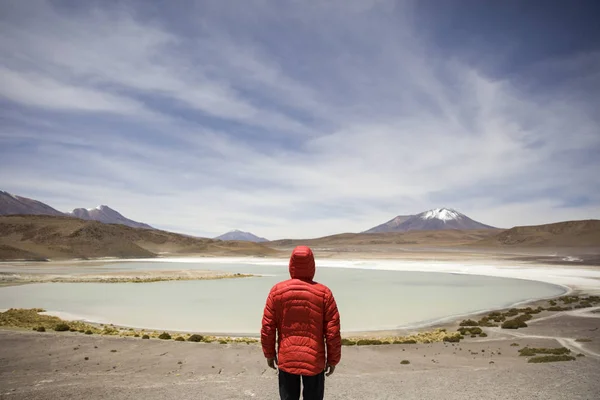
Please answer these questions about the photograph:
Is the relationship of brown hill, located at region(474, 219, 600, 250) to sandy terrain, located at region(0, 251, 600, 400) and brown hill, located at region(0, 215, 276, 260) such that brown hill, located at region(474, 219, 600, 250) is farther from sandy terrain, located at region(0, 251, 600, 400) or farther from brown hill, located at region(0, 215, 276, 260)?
sandy terrain, located at region(0, 251, 600, 400)

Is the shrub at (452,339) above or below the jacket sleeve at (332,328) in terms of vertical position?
below

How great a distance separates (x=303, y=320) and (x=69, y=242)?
11380 cm

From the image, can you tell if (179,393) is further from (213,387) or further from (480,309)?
(480,309)

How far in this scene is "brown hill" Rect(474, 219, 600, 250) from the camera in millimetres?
124050

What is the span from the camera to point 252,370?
9.65m

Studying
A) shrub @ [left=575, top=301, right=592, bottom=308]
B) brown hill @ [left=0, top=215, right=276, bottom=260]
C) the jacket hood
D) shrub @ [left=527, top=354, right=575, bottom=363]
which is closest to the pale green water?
shrub @ [left=575, top=301, right=592, bottom=308]

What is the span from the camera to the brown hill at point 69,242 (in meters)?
90.2

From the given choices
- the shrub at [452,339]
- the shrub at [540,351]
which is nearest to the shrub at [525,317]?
the shrub at [452,339]

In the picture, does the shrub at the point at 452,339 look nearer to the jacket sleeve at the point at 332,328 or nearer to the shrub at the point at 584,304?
the jacket sleeve at the point at 332,328

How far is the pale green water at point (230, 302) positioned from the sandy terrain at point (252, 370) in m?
4.77

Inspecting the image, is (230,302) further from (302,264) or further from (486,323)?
(302,264)

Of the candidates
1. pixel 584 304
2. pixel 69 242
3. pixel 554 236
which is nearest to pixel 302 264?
pixel 584 304

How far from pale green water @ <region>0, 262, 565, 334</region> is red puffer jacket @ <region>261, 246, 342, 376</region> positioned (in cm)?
1260

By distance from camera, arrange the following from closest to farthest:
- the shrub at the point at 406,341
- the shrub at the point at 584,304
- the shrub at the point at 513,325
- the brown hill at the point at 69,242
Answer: the shrub at the point at 406,341, the shrub at the point at 513,325, the shrub at the point at 584,304, the brown hill at the point at 69,242
